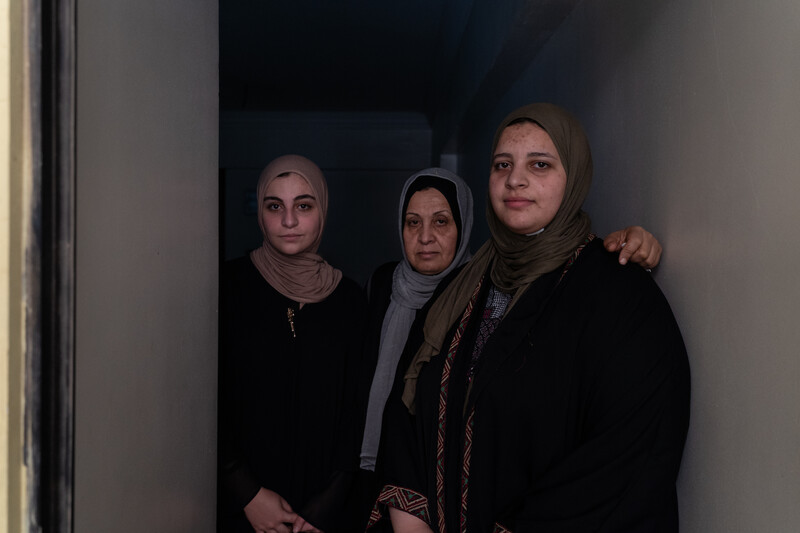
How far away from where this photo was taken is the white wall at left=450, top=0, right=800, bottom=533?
3.04ft

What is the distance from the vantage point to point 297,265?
6.57 feet

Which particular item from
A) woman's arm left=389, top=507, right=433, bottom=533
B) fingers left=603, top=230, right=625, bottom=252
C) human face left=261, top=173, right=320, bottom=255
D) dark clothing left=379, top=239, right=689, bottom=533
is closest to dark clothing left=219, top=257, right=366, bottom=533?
human face left=261, top=173, right=320, bottom=255

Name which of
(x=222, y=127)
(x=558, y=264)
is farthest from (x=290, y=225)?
(x=222, y=127)

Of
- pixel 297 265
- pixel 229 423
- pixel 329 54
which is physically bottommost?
pixel 229 423

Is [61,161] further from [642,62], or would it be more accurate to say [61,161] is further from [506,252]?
[642,62]

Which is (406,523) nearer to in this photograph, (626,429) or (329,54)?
(626,429)

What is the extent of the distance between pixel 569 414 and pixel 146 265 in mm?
821

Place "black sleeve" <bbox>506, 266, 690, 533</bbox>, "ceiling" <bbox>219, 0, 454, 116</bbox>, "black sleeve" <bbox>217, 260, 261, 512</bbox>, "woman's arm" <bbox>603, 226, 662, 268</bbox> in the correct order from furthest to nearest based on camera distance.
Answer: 1. "ceiling" <bbox>219, 0, 454, 116</bbox>
2. "black sleeve" <bbox>217, 260, 261, 512</bbox>
3. "woman's arm" <bbox>603, 226, 662, 268</bbox>
4. "black sleeve" <bbox>506, 266, 690, 533</bbox>

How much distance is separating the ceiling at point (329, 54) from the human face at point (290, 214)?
75.2 inches

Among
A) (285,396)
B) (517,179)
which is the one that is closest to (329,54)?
(285,396)

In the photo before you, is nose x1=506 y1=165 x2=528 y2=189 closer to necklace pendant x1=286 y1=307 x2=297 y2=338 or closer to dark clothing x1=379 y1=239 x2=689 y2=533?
dark clothing x1=379 y1=239 x2=689 y2=533

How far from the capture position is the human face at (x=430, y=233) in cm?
200

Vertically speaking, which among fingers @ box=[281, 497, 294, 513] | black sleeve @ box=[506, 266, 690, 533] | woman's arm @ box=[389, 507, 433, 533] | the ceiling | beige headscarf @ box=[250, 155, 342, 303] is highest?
the ceiling

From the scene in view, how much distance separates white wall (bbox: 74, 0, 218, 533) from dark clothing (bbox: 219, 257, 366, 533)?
49 centimetres
